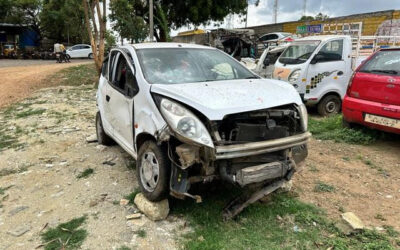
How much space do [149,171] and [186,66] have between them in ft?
4.49

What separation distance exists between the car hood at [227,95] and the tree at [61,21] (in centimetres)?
3039

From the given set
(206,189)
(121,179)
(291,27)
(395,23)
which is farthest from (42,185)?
(291,27)

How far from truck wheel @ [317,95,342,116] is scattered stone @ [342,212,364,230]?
4793 millimetres

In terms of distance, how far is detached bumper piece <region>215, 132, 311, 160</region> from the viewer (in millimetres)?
2938

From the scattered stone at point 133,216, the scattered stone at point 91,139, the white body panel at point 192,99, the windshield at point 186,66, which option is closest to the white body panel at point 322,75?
the windshield at point 186,66

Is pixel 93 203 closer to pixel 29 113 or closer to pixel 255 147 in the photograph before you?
pixel 255 147

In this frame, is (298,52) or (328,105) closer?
(328,105)

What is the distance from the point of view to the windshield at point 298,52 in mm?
7864

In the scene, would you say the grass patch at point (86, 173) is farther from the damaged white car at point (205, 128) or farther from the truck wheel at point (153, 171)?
the truck wheel at point (153, 171)

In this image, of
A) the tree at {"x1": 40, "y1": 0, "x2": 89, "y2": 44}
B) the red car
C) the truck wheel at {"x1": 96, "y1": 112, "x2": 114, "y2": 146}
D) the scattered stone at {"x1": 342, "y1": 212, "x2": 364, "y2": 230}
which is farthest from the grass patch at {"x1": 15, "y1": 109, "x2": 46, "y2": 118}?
the tree at {"x1": 40, "y1": 0, "x2": 89, "y2": 44}

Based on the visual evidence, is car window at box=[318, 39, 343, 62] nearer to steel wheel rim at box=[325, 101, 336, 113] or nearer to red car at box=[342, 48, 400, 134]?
steel wheel rim at box=[325, 101, 336, 113]

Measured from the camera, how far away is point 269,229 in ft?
10.8

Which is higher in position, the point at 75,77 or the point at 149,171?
the point at 75,77

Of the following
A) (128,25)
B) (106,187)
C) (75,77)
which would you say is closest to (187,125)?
(106,187)
